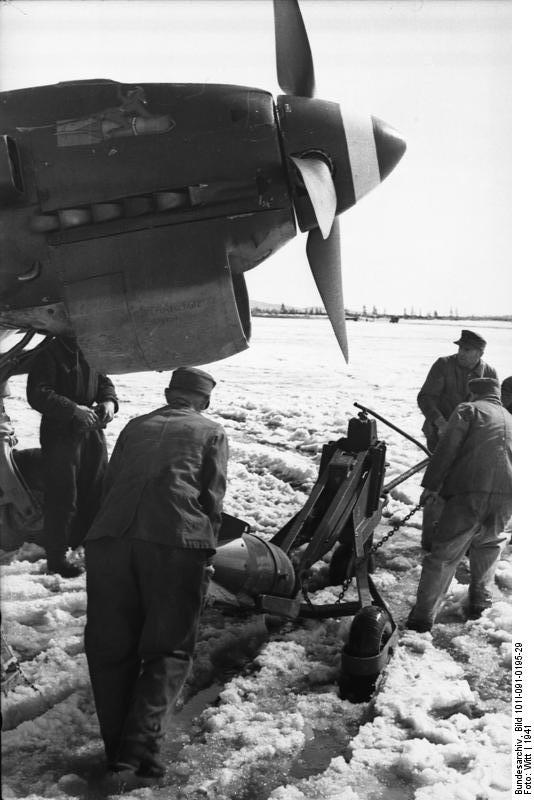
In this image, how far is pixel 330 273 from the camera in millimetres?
3365

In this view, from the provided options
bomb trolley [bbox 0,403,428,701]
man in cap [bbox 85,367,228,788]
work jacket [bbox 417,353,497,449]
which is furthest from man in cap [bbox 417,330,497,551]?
man in cap [bbox 85,367,228,788]

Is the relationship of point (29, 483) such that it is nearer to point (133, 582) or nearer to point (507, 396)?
point (133, 582)

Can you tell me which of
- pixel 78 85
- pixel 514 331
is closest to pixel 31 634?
pixel 78 85

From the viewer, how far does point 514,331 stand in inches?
125

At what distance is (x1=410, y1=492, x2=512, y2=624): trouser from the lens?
3.66m

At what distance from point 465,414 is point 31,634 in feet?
8.02

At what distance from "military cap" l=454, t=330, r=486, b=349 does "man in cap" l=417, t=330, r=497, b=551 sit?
0.15ft

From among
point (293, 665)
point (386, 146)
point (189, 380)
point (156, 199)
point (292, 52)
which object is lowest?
point (293, 665)

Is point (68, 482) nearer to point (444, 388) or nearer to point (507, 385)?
point (444, 388)

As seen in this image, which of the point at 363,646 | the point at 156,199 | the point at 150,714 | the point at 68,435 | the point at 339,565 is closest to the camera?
the point at 150,714

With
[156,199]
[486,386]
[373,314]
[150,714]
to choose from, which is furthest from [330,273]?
[150,714]

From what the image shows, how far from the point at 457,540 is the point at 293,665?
1.13m

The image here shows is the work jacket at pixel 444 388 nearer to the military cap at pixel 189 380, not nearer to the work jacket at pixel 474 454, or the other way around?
the work jacket at pixel 474 454

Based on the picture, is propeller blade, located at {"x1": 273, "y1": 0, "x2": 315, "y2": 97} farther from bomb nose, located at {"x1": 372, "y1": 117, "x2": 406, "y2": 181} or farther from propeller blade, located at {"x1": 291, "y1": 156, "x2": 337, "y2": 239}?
propeller blade, located at {"x1": 291, "y1": 156, "x2": 337, "y2": 239}
